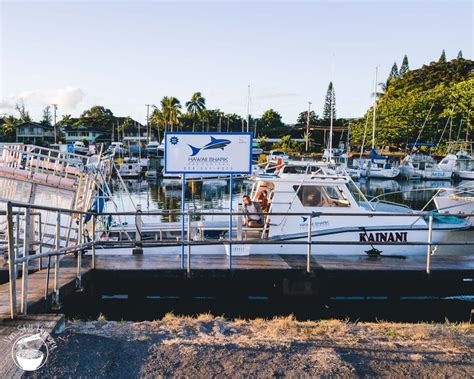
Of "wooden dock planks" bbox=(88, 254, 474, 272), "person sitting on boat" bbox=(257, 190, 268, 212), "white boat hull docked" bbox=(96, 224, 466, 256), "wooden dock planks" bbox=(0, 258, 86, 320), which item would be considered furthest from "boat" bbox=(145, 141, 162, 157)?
"wooden dock planks" bbox=(0, 258, 86, 320)

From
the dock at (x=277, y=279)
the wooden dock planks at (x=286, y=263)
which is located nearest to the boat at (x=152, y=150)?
the wooden dock planks at (x=286, y=263)

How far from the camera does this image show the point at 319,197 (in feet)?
37.6

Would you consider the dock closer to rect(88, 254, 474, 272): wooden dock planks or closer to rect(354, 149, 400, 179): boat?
rect(88, 254, 474, 272): wooden dock planks

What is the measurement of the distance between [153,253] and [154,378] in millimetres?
6400

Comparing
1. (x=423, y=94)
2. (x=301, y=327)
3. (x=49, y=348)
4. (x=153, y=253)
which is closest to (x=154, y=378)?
(x=49, y=348)

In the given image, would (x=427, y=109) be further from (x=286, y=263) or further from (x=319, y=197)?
(x=286, y=263)

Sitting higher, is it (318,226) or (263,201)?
(263,201)

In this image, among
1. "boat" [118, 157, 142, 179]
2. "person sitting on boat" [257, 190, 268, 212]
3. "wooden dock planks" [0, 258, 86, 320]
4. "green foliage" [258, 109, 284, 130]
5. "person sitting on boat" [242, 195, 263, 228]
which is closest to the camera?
"wooden dock planks" [0, 258, 86, 320]

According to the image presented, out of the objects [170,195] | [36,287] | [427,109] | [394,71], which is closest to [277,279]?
[36,287]

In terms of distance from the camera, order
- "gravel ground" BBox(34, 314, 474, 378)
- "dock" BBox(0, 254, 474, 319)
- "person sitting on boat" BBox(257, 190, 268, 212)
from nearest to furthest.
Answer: "gravel ground" BBox(34, 314, 474, 378), "dock" BBox(0, 254, 474, 319), "person sitting on boat" BBox(257, 190, 268, 212)

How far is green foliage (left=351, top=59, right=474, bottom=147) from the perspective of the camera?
66000 millimetres

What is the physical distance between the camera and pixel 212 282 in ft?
28.6

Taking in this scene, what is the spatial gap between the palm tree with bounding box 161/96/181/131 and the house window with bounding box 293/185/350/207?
3182 inches

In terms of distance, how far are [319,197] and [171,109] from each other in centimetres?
8103
